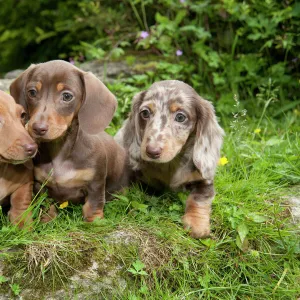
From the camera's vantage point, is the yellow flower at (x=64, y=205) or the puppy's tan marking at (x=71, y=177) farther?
the yellow flower at (x=64, y=205)

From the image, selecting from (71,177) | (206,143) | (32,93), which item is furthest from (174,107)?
(32,93)

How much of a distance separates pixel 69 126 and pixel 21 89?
388 mm

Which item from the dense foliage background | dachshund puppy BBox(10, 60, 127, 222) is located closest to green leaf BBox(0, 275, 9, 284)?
dachshund puppy BBox(10, 60, 127, 222)

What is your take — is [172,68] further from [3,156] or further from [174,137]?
[3,156]

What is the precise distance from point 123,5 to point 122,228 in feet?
14.5

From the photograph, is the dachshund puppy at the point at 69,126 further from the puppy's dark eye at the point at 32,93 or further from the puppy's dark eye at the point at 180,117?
the puppy's dark eye at the point at 180,117

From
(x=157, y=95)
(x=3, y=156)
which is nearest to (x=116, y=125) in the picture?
(x=157, y=95)

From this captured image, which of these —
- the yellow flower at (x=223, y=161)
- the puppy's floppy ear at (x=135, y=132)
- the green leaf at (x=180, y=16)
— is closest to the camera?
the puppy's floppy ear at (x=135, y=132)

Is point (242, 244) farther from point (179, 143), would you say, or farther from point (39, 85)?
point (39, 85)

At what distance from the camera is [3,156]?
3018 mm

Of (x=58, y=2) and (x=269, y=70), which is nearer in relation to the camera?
(x=269, y=70)

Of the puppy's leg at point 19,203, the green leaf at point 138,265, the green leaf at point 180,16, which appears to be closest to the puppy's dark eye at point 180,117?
the green leaf at point 138,265

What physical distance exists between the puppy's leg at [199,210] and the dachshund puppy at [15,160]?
1.06m

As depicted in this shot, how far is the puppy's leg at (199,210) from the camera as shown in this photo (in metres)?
3.40
